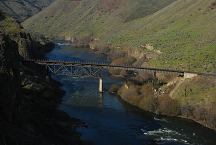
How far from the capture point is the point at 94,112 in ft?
317

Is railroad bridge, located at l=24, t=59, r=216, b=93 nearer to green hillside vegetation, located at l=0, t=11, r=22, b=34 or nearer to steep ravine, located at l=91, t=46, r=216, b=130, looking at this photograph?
steep ravine, located at l=91, t=46, r=216, b=130

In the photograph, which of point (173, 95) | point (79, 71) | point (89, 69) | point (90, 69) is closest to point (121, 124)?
point (173, 95)

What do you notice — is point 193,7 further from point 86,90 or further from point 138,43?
point 86,90

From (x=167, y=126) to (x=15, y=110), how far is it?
3956cm

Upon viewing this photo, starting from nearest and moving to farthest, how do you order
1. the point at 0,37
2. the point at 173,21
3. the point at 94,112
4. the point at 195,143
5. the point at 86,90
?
the point at 0,37 → the point at 195,143 → the point at 94,112 → the point at 86,90 → the point at 173,21

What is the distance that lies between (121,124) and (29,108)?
58.7ft

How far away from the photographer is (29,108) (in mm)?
78750

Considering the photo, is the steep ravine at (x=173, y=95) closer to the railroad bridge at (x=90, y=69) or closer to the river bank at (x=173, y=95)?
the river bank at (x=173, y=95)

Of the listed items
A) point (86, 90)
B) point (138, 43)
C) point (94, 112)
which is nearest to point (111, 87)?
point (86, 90)

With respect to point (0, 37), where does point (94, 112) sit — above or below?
below

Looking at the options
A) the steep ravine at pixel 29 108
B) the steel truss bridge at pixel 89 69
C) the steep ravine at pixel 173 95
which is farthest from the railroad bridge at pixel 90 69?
the steep ravine at pixel 29 108

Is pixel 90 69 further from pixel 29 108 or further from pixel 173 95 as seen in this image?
pixel 29 108

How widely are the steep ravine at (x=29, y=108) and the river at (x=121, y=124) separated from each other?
3.43 meters

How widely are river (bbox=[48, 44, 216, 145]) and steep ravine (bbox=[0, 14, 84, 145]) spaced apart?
3.43 m
